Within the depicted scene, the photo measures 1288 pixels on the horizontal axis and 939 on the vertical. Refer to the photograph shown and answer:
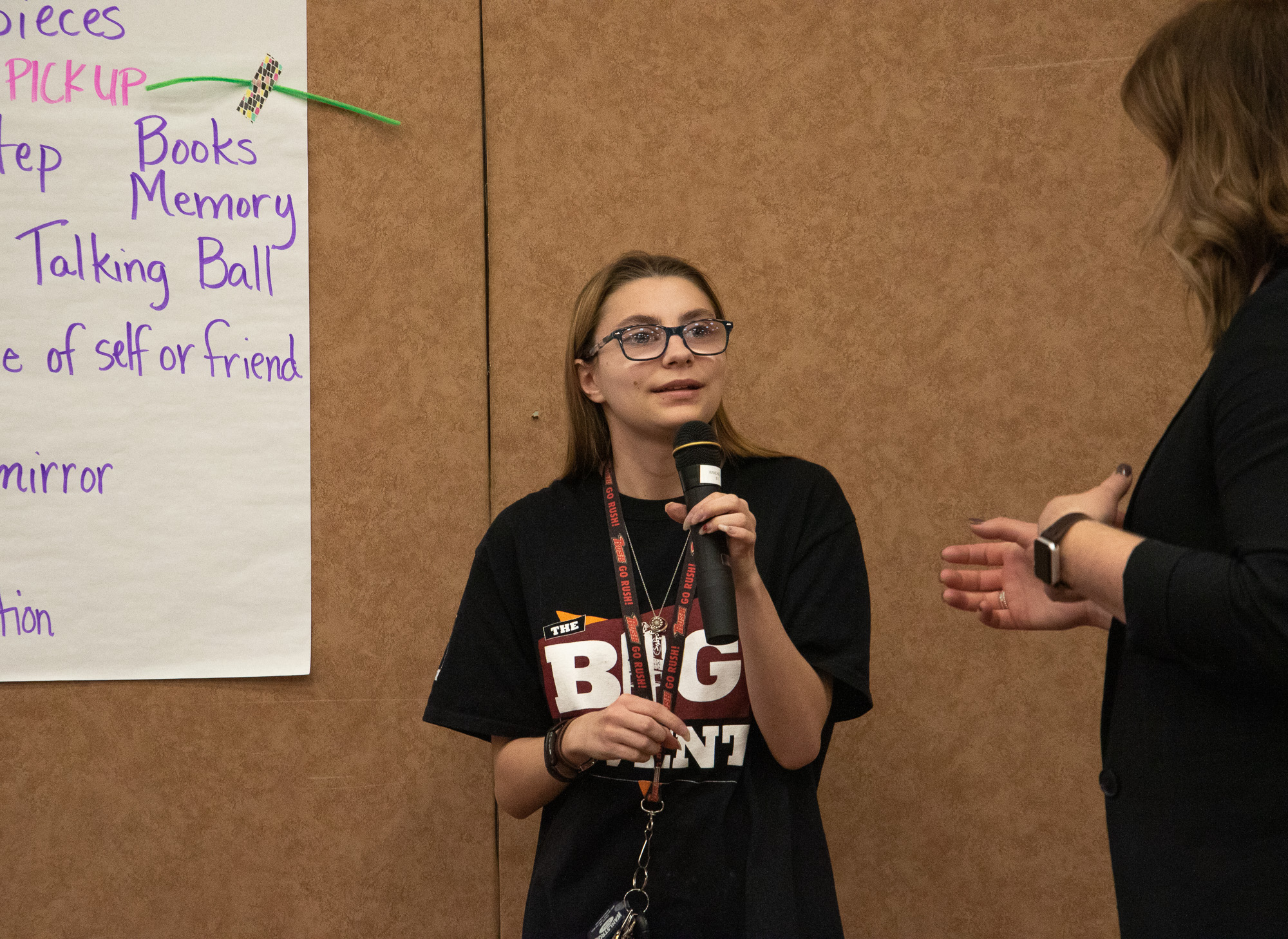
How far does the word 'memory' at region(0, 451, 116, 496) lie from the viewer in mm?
1827

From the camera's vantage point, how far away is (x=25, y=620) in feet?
5.94

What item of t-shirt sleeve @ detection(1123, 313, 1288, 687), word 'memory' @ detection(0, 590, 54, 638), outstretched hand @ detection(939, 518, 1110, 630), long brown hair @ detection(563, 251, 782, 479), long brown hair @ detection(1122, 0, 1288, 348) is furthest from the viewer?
word 'memory' @ detection(0, 590, 54, 638)

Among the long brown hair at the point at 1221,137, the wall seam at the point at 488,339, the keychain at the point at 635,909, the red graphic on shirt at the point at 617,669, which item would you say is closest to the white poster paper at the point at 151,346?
the wall seam at the point at 488,339

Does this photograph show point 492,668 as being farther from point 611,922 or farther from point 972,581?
point 972,581

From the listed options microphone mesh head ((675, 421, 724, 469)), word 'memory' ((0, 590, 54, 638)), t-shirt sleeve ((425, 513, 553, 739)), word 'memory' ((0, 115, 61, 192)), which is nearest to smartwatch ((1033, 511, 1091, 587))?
microphone mesh head ((675, 421, 724, 469))

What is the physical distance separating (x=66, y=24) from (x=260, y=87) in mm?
376

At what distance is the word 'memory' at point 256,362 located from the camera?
186 cm

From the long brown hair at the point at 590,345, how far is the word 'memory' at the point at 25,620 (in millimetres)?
1060

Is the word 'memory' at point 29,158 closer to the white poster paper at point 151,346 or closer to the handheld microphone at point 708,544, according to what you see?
the white poster paper at point 151,346

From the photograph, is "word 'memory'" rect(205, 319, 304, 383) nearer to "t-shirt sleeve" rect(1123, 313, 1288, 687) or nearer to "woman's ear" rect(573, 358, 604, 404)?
"woman's ear" rect(573, 358, 604, 404)

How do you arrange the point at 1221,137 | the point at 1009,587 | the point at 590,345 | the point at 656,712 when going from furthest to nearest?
the point at 590,345, the point at 656,712, the point at 1009,587, the point at 1221,137

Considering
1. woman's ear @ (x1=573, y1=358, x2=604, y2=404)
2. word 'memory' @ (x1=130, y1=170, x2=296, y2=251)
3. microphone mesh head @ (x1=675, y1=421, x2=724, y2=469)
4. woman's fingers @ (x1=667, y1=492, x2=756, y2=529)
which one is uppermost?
word 'memory' @ (x1=130, y1=170, x2=296, y2=251)

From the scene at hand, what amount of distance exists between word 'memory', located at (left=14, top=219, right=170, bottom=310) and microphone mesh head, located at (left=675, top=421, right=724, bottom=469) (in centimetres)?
117

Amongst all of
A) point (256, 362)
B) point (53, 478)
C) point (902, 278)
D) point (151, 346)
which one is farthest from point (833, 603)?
point (53, 478)
